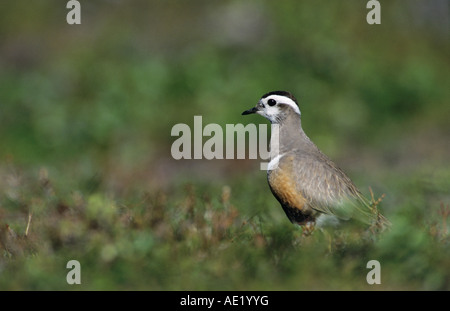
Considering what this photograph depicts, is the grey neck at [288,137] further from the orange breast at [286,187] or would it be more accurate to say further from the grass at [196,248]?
the grass at [196,248]

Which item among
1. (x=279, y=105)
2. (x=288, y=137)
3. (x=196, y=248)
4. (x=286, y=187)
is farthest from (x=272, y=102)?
(x=196, y=248)

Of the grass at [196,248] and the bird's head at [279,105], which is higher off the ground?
the bird's head at [279,105]

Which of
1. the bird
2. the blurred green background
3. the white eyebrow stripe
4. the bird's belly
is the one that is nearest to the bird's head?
the white eyebrow stripe

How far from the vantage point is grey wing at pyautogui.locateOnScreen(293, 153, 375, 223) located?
6199mm

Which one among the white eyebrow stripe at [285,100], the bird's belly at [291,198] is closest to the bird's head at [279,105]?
the white eyebrow stripe at [285,100]

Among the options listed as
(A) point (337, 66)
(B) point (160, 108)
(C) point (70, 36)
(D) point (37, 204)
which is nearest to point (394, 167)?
(A) point (337, 66)

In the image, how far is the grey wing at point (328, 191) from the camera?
244 inches

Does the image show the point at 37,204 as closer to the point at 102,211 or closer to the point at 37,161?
the point at 102,211

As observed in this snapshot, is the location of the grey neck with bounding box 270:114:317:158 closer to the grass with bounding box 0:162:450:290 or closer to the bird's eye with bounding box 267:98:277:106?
the bird's eye with bounding box 267:98:277:106

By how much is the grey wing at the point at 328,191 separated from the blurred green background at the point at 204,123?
37 cm

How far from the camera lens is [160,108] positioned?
12844 mm

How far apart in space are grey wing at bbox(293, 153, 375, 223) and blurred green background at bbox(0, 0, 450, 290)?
1.21ft

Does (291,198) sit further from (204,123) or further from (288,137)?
(204,123)
